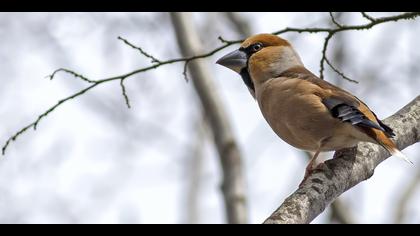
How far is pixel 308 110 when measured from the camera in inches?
142

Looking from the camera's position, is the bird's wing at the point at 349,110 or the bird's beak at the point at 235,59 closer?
the bird's wing at the point at 349,110

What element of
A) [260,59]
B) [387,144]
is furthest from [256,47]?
[387,144]

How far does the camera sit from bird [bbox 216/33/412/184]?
332 centimetres

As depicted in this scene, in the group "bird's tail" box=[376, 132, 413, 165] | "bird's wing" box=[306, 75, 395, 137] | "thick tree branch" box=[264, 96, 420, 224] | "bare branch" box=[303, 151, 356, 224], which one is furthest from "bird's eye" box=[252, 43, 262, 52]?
"bare branch" box=[303, 151, 356, 224]

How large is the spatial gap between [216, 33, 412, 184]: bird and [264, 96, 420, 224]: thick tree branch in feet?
0.33

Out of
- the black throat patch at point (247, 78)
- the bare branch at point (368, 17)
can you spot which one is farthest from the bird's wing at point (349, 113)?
the black throat patch at point (247, 78)

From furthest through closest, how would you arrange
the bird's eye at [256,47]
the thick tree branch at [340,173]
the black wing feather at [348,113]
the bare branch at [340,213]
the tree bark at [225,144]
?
the bare branch at [340,213]
the tree bark at [225,144]
the bird's eye at [256,47]
the black wing feather at [348,113]
the thick tree branch at [340,173]

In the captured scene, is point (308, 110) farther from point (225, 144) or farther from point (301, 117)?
point (225, 144)

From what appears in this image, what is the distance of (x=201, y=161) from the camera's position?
42.8 ft

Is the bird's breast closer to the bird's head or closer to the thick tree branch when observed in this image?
the thick tree branch

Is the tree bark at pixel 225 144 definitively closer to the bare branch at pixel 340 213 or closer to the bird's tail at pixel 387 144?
the bare branch at pixel 340 213

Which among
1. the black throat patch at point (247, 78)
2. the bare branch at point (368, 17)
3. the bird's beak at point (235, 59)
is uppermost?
the bare branch at point (368, 17)

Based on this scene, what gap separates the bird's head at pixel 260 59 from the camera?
14.0ft

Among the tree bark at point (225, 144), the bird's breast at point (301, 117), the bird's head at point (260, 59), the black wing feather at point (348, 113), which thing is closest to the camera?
the black wing feather at point (348, 113)
